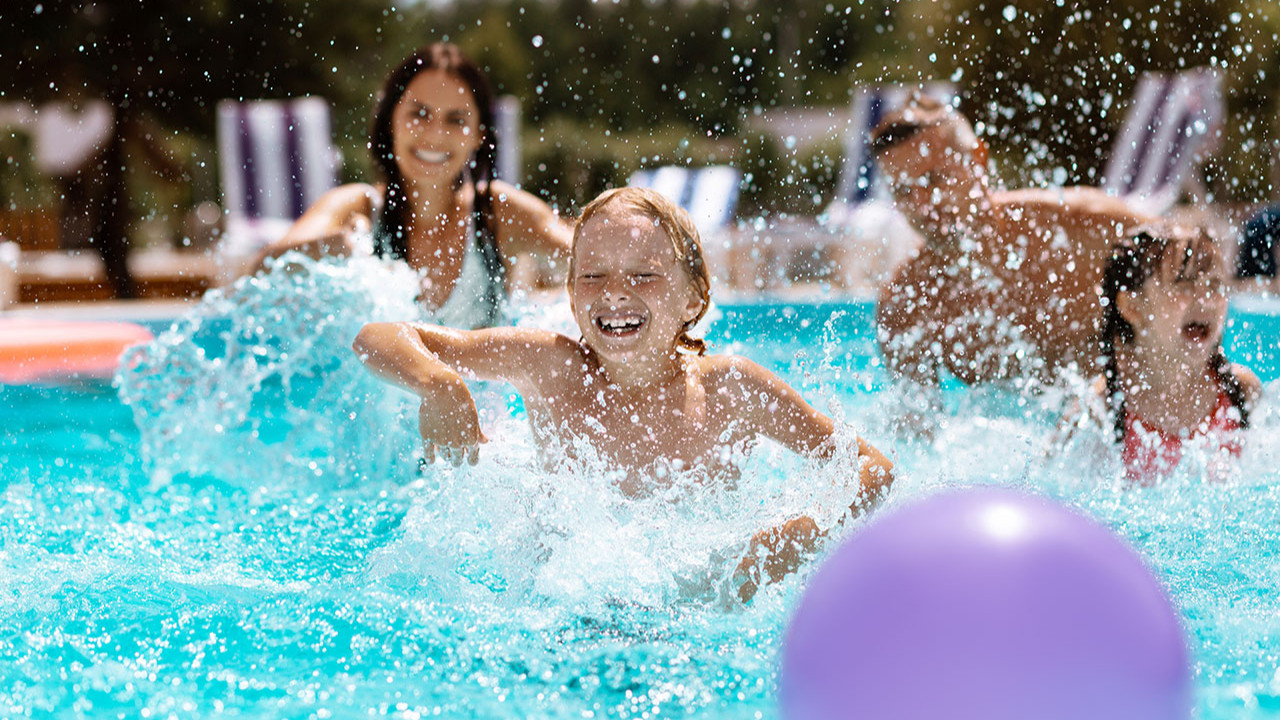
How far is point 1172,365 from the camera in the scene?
3.95 metres

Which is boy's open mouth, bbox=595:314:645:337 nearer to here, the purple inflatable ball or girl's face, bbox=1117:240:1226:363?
the purple inflatable ball

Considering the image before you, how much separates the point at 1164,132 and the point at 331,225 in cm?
867

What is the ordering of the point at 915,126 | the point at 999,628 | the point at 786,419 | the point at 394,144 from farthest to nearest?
1. the point at 915,126
2. the point at 394,144
3. the point at 786,419
4. the point at 999,628

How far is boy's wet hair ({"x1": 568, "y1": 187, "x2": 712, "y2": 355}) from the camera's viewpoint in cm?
314

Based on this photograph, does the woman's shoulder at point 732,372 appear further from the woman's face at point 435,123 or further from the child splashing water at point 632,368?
the woman's face at point 435,123

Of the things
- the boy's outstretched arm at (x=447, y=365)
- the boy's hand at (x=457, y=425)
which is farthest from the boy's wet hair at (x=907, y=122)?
the boy's hand at (x=457, y=425)

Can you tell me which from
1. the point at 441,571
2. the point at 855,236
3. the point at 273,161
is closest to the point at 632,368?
the point at 441,571

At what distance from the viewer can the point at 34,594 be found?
291 cm

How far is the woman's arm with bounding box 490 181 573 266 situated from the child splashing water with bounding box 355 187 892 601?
4.28 ft

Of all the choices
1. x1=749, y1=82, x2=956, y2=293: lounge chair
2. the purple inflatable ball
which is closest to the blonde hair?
the purple inflatable ball

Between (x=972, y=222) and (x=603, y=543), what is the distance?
2.82 meters

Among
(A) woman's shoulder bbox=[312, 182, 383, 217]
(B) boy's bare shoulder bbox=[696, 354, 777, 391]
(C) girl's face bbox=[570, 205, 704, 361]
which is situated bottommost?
(B) boy's bare shoulder bbox=[696, 354, 777, 391]

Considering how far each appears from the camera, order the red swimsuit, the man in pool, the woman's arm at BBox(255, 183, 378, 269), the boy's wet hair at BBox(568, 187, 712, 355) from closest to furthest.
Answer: the boy's wet hair at BBox(568, 187, 712, 355)
the red swimsuit
the woman's arm at BBox(255, 183, 378, 269)
the man in pool

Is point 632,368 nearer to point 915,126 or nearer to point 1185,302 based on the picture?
point 1185,302
